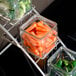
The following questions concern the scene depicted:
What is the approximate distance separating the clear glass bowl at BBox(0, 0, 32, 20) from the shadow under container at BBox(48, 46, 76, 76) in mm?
376

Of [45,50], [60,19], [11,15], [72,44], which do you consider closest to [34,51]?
[45,50]

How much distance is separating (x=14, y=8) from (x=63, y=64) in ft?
1.65

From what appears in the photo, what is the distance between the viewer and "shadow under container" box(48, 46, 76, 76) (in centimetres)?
200

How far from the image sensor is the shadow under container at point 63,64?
1995 millimetres

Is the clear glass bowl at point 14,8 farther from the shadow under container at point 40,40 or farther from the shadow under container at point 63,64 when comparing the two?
the shadow under container at point 63,64

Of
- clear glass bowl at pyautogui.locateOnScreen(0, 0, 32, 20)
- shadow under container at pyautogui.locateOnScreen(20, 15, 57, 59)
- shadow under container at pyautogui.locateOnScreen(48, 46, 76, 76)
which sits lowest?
shadow under container at pyautogui.locateOnScreen(48, 46, 76, 76)

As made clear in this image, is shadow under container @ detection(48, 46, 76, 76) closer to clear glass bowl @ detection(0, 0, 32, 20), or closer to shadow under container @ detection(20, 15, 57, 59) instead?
shadow under container @ detection(20, 15, 57, 59)

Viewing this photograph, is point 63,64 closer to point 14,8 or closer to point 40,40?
point 40,40

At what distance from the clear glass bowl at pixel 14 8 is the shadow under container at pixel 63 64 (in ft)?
1.23

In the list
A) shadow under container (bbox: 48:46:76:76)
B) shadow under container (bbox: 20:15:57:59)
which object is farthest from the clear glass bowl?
shadow under container (bbox: 48:46:76:76)

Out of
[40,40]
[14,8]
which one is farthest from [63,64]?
[14,8]

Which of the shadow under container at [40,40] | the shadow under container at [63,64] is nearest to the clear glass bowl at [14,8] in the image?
the shadow under container at [40,40]

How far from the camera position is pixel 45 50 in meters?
1.99

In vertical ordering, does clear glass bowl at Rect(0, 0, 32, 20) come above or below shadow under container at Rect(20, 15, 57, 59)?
above
